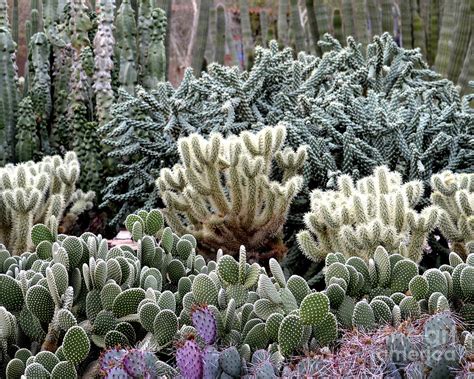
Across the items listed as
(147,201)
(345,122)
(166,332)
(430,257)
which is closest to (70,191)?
(147,201)

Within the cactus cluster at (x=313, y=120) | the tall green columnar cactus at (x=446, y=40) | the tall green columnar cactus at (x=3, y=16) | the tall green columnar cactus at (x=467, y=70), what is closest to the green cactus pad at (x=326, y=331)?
the cactus cluster at (x=313, y=120)

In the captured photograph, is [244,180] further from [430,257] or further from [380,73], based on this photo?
[380,73]

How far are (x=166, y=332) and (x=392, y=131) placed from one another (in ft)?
6.90

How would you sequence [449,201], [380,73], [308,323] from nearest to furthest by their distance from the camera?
1. [308,323]
2. [449,201]
3. [380,73]

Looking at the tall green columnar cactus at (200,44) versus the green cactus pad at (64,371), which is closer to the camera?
the green cactus pad at (64,371)

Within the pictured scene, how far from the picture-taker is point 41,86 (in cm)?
504

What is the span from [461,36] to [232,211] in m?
3.51

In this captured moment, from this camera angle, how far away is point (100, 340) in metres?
2.06

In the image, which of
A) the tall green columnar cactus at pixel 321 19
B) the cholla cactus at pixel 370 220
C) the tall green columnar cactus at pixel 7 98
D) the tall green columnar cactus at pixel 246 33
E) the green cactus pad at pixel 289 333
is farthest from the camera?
the tall green columnar cactus at pixel 246 33

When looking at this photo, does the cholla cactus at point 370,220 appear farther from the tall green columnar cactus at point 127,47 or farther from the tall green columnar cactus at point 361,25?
the tall green columnar cactus at point 361,25

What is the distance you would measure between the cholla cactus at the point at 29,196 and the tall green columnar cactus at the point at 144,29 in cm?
140

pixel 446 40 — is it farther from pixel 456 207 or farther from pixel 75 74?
pixel 456 207

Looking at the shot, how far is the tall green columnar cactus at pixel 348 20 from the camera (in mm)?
7480

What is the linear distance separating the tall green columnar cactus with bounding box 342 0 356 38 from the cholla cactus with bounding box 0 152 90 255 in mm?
4345
